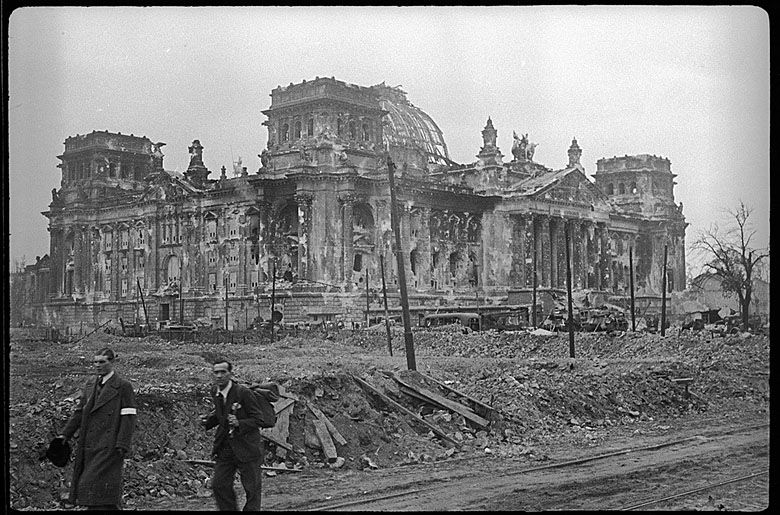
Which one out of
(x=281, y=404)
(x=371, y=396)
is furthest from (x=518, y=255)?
(x=281, y=404)

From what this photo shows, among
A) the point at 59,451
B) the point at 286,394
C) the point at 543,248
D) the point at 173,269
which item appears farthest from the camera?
the point at 543,248

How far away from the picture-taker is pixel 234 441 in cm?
805

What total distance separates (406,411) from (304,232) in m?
8.10

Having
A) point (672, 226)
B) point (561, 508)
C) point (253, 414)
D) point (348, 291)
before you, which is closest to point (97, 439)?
point (253, 414)

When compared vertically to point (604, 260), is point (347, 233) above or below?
above

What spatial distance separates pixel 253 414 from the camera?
26.9 feet

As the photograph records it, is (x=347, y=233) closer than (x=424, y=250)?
No

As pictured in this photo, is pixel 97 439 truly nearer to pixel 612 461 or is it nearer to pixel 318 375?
pixel 318 375

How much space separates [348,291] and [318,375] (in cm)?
613

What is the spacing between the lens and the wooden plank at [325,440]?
1149cm

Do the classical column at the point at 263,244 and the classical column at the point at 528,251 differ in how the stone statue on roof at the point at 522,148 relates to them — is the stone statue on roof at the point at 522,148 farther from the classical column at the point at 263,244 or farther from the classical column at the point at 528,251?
the classical column at the point at 263,244

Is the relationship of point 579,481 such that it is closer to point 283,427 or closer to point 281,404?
point 283,427

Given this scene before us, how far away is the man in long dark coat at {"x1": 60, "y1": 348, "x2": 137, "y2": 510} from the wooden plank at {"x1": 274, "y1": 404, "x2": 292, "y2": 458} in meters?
3.41

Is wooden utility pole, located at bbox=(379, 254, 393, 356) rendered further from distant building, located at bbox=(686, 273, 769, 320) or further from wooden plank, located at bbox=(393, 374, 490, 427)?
distant building, located at bbox=(686, 273, 769, 320)
